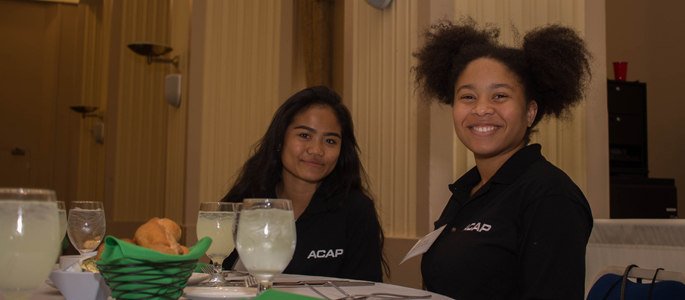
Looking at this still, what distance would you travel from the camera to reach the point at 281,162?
2033 mm

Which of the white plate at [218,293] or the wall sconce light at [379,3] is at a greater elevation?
the wall sconce light at [379,3]

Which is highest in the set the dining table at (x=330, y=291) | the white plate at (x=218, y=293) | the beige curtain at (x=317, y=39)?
the beige curtain at (x=317, y=39)

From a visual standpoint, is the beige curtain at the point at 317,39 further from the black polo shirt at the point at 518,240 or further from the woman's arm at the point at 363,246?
the black polo shirt at the point at 518,240

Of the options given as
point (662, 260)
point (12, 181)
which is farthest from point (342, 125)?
point (12, 181)

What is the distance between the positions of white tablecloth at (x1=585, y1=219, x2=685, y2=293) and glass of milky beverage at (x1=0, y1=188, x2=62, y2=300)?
1313 millimetres

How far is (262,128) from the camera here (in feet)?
11.5

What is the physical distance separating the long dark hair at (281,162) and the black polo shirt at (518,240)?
0.66 meters

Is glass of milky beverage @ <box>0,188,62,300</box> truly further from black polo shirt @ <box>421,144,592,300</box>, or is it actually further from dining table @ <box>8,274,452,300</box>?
black polo shirt @ <box>421,144,592,300</box>

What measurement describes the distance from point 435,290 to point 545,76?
2.04ft

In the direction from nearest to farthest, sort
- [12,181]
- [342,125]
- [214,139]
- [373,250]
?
[373,250], [342,125], [214,139], [12,181]

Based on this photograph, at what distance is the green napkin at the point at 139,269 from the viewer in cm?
67

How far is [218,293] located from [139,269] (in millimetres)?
223

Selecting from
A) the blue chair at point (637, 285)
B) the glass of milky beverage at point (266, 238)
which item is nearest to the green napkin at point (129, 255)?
the glass of milky beverage at point (266, 238)

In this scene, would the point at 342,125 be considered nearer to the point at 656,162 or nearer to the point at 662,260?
the point at 662,260
